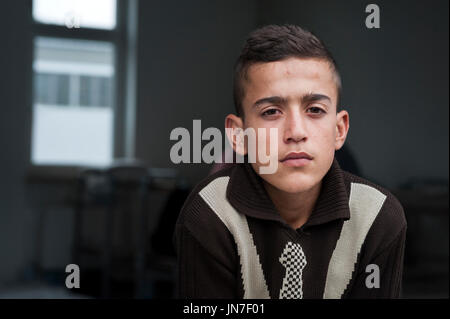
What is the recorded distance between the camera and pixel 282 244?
2.41 ft

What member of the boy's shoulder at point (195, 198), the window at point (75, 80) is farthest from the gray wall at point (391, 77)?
the window at point (75, 80)

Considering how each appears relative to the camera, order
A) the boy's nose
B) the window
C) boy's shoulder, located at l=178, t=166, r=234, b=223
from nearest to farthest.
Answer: the boy's nose < boy's shoulder, located at l=178, t=166, r=234, b=223 < the window

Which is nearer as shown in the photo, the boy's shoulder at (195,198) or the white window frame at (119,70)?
the boy's shoulder at (195,198)

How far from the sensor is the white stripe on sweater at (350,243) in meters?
0.76

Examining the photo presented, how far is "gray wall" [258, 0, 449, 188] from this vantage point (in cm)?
84

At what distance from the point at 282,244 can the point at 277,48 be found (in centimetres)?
27

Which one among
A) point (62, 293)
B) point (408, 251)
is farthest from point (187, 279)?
point (408, 251)

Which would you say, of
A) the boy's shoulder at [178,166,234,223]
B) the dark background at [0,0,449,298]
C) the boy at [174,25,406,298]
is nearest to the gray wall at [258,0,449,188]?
the dark background at [0,0,449,298]

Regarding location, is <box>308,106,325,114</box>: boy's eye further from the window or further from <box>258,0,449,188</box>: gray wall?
the window

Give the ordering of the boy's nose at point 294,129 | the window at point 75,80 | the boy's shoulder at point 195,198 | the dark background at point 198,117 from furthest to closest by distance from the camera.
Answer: the window at point 75,80
the dark background at point 198,117
the boy's shoulder at point 195,198
the boy's nose at point 294,129

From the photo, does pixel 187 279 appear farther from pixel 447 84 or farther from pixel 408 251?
pixel 447 84

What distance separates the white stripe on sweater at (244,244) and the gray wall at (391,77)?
241mm

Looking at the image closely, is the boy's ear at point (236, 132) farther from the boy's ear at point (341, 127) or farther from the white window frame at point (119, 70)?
the white window frame at point (119, 70)

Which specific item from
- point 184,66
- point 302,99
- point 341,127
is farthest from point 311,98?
point 184,66
